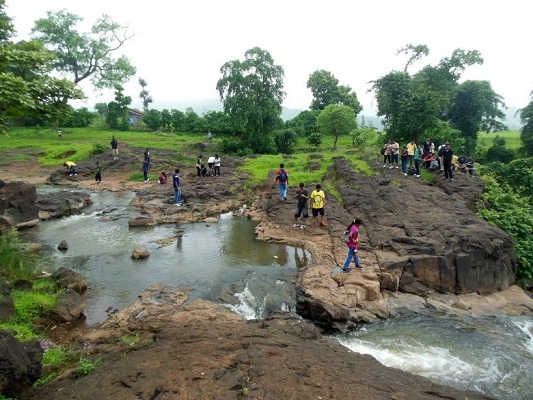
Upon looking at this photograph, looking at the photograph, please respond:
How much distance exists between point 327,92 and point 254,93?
24920 millimetres

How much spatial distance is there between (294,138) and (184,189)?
16.1 m

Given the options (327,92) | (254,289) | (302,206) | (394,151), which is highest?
(327,92)

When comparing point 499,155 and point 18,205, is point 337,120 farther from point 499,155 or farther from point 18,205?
point 18,205

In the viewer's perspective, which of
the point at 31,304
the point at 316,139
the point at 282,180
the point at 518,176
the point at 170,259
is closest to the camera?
the point at 31,304

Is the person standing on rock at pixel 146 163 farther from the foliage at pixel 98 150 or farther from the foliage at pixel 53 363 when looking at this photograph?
the foliage at pixel 53 363

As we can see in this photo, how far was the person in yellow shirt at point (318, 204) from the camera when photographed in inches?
621

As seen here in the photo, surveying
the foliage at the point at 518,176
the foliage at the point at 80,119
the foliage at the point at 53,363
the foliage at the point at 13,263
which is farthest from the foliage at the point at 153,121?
the foliage at the point at 53,363

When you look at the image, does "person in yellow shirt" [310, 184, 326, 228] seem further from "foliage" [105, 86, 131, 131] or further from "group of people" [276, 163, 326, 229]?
"foliage" [105, 86, 131, 131]

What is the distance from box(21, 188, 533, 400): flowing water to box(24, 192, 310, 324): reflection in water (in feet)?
0.11

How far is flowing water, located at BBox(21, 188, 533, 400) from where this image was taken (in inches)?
352

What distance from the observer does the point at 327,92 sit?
54.6 meters

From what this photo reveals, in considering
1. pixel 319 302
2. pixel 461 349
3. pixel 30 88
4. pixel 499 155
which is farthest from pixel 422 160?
pixel 30 88

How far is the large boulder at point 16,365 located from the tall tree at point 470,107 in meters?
39.3

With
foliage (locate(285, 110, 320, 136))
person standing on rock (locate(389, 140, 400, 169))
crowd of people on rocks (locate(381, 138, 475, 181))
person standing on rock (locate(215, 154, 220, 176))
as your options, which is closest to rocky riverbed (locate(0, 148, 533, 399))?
crowd of people on rocks (locate(381, 138, 475, 181))
